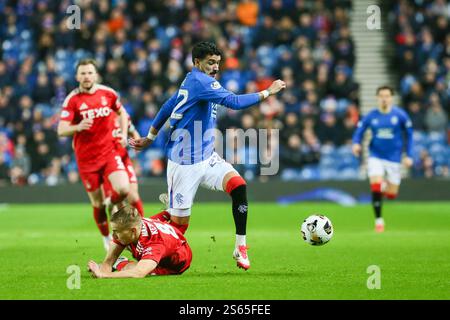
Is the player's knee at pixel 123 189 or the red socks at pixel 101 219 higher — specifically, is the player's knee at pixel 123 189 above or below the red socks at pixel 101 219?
above

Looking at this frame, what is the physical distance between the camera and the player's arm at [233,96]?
9.28m

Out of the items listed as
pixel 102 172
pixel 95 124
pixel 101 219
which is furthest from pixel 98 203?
pixel 95 124

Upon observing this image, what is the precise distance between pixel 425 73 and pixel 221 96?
15.8 metres

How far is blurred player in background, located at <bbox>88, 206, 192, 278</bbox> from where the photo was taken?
8430 mm

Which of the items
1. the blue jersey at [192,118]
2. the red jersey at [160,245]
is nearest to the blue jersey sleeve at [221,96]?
the blue jersey at [192,118]

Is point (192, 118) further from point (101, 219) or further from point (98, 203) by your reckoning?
point (101, 219)

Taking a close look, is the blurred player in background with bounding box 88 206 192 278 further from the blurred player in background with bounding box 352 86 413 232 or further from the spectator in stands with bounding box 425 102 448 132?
the spectator in stands with bounding box 425 102 448 132

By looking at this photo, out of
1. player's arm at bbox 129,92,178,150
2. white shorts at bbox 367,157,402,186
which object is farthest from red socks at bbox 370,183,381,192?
player's arm at bbox 129,92,178,150

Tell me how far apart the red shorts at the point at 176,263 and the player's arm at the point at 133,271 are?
44 centimetres

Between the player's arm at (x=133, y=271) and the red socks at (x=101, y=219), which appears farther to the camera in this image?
the red socks at (x=101, y=219)

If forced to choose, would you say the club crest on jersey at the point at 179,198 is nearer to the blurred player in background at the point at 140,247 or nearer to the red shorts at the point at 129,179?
the blurred player in background at the point at 140,247

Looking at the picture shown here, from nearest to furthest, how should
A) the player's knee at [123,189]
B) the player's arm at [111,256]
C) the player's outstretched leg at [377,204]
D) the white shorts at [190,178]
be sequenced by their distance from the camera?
the player's arm at [111,256] → the white shorts at [190,178] → the player's knee at [123,189] → the player's outstretched leg at [377,204]

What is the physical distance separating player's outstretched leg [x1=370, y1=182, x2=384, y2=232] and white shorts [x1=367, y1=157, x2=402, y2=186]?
28cm
